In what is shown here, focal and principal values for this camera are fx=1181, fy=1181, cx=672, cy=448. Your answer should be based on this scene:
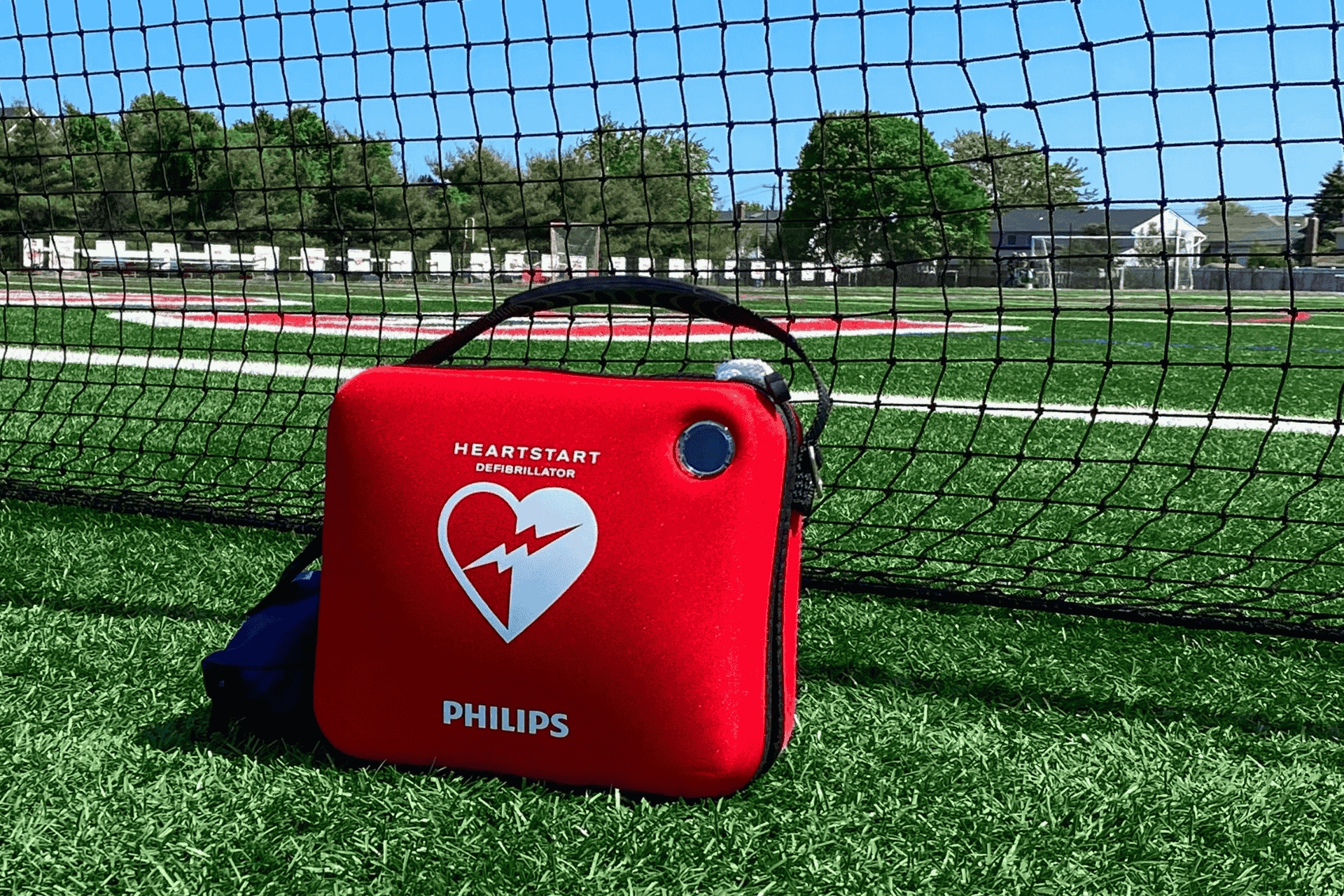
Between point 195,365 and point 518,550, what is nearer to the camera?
point 518,550

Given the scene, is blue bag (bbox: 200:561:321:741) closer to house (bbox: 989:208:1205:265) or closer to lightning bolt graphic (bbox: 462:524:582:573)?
lightning bolt graphic (bbox: 462:524:582:573)

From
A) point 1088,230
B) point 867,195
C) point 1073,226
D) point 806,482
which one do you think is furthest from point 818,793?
point 1073,226

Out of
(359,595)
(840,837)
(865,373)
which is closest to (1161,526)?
(840,837)

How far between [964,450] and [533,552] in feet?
9.50

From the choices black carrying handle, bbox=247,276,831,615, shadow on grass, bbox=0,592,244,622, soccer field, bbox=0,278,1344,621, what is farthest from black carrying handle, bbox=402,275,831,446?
shadow on grass, bbox=0,592,244,622

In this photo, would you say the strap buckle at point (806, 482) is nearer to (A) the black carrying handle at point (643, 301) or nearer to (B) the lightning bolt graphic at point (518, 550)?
(A) the black carrying handle at point (643, 301)

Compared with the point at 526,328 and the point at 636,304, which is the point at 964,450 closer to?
the point at 636,304

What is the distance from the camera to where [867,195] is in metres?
3.10

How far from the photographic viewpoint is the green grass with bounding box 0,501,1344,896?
1.28 metres

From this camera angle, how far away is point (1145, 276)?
35.2m

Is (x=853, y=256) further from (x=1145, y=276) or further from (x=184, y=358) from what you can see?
(x=1145, y=276)

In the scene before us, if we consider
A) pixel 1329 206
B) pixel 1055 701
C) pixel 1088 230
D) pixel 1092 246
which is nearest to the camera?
pixel 1055 701

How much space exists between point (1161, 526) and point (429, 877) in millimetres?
2307

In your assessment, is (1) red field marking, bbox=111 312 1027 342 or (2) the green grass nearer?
(2) the green grass
